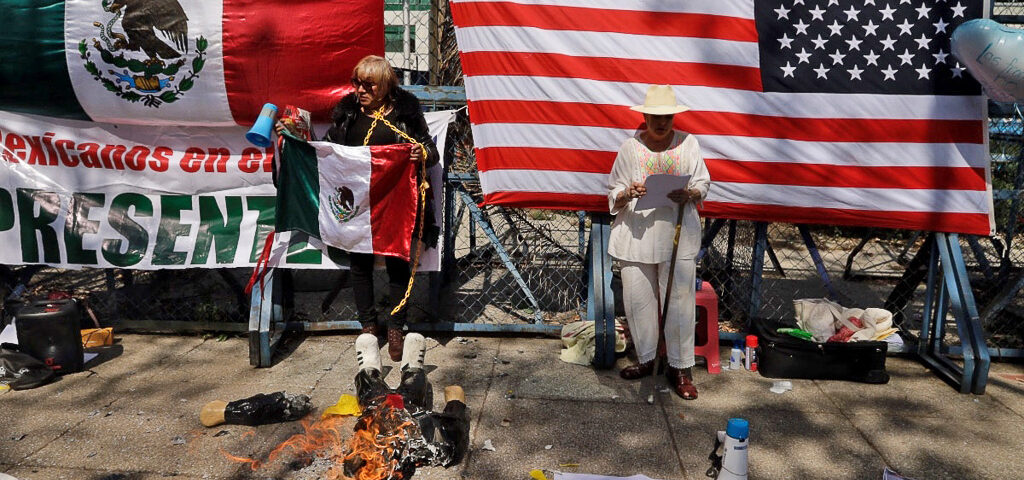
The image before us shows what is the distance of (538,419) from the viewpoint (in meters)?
3.74

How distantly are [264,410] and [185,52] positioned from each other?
2.52m

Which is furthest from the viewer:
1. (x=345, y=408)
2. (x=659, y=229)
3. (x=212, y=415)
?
(x=659, y=229)

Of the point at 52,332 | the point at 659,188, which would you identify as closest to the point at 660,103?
the point at 659,188

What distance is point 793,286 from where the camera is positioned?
7.00 m

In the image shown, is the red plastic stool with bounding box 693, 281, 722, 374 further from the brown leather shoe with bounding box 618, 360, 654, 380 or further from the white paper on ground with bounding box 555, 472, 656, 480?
the white paper on ground with bounding box 555, 472, 656, 480

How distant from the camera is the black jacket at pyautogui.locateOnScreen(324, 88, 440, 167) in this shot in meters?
4.33

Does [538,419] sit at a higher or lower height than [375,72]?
lower

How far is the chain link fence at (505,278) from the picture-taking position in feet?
16.0

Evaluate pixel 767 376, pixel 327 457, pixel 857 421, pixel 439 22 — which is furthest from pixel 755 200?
pixel 327 457

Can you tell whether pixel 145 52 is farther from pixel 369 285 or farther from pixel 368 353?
pixel 368 353

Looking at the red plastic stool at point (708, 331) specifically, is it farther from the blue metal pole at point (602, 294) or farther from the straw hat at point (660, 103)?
the straw hat at point (660, 103)

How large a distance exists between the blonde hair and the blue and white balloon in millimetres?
3632

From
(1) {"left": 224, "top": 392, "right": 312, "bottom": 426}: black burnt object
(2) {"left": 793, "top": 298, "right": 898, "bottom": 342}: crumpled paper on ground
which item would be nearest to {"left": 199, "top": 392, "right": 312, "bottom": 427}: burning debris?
(1) {"left": 224, "top": 392, "right": 312, "bottom": 426}: black burnt object

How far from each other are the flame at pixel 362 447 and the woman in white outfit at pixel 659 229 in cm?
171
